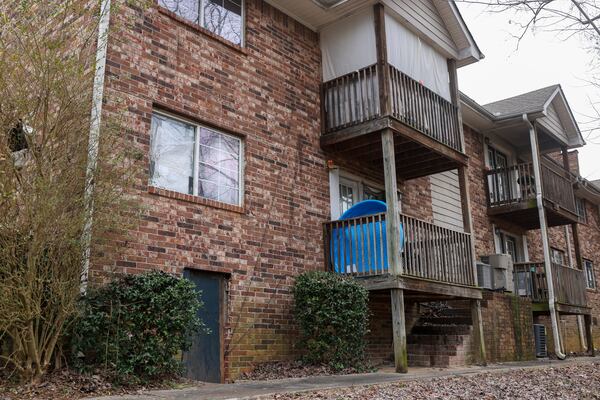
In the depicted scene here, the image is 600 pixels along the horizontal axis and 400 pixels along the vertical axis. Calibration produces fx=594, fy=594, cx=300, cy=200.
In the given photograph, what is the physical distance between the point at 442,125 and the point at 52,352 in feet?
29.2

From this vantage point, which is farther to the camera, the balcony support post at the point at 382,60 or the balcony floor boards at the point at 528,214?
the balcony floor boards at the point at 528,214

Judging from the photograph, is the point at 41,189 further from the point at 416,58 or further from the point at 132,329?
the point at 416,58

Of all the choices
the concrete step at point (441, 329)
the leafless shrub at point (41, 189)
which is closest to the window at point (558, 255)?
the concrete step at point (441, 329)

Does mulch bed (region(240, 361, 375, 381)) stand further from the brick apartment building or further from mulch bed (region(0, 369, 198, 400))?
mulch bed (region(0, 369, 198, 400))

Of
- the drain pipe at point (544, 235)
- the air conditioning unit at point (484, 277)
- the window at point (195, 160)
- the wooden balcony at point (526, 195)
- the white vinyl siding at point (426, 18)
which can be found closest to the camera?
the window at point (195, 160)

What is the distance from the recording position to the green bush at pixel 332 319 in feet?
30.4

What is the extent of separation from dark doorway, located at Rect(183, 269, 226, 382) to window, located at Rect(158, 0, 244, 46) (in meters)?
4.15

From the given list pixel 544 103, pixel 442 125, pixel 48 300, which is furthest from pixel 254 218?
pixel 544 103

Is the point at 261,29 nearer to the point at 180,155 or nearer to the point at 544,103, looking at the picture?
the point at 180,155

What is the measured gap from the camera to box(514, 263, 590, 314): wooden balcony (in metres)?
16.1

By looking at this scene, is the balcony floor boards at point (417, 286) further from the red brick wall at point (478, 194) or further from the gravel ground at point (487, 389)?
Result: the red brick wall at point (478, 194)

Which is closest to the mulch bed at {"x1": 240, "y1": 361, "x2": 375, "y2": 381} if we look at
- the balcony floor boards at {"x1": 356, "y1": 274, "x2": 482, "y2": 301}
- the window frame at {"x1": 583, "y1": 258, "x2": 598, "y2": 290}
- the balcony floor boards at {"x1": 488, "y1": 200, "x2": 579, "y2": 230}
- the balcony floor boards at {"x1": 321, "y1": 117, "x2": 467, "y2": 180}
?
the balcony floor boards at {"x1": 356, "y1": 274, "x2": 482, "y2": 301}

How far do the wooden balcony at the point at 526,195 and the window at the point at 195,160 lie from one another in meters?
9.99

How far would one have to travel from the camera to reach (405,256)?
10484 millimetres
